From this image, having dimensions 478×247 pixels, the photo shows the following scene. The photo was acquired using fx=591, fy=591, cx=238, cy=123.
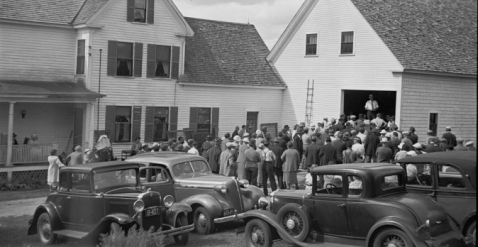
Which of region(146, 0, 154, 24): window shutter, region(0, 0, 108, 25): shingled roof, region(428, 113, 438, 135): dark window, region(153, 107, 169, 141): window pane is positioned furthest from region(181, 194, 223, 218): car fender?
region(428, 113, 438, 135): dark window

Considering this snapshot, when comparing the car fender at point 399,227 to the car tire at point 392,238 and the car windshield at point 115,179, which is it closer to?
the car tire at point 392,238

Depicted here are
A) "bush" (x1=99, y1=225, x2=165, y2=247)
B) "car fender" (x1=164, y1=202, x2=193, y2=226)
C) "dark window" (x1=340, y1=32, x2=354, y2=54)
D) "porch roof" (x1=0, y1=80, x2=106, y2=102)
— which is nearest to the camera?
"bush" (x1=99, y1=225, x2=165, y2=247)

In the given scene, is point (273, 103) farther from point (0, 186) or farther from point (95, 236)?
point (95, 236)

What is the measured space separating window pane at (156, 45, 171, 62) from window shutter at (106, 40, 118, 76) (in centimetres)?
229

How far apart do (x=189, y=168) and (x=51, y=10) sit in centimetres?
1394

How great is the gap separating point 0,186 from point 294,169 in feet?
37.4

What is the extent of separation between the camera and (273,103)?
3275 cm

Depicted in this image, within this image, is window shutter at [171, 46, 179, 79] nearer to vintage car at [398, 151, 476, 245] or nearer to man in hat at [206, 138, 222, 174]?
man in hat at [206, 138, 222, 174]

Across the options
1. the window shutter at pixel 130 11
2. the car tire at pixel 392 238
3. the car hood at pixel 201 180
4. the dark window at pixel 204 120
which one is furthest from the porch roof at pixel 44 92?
the car tire at pixel 392 238

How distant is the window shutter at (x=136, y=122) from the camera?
2712 cm

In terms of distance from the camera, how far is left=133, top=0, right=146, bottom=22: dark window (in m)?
27.2

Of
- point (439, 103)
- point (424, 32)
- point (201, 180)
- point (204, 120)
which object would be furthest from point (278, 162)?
point (424, 32)

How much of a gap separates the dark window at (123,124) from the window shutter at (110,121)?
0.74ft

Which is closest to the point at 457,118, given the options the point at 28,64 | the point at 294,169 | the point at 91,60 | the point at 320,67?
the point at 320,67
